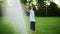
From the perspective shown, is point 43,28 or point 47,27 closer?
point 43,28

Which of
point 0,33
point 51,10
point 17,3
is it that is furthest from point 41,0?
point 51,10

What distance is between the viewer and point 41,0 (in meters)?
23.7

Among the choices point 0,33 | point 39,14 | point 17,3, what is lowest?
point 39,14

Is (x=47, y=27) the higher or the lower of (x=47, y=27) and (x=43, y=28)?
the lower

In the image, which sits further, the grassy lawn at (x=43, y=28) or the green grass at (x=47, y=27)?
the green grass at (x=47, y=27)

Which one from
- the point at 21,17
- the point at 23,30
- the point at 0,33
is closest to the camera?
the point at 23,30

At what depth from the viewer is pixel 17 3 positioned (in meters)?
12.3

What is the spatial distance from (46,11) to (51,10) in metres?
2.07

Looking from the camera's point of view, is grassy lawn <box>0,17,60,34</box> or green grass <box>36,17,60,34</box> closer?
grassy lawn <box>0,17,60,34</box>

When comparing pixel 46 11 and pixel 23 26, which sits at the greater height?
pixel 23 26

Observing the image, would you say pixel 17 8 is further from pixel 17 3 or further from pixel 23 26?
pixel 23 26

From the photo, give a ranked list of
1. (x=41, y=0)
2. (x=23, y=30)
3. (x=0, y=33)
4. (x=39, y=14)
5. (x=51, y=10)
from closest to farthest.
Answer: (x=23, y=30), (x=0, y=33), (x=41, y=0), (x=39, y=14), (x=51, y=10)

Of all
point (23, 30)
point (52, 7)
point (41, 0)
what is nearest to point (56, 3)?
point (52, 7)

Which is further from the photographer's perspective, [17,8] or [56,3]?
[56,3]
